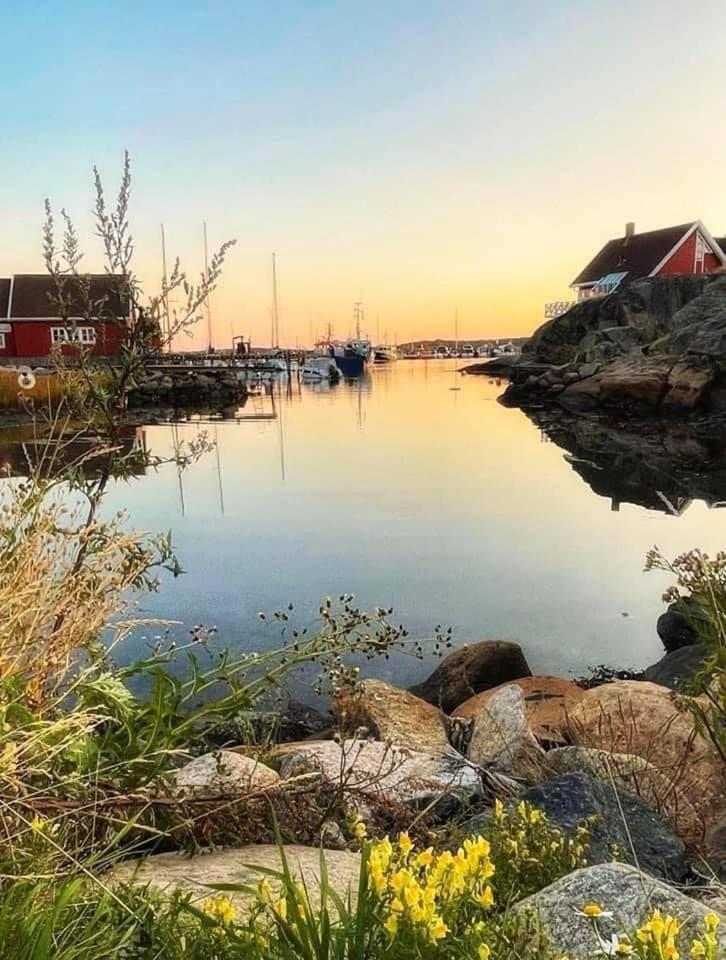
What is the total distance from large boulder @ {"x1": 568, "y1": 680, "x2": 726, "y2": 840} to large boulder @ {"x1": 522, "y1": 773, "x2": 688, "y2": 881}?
0.56m

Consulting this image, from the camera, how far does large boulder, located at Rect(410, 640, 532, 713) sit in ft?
22.8

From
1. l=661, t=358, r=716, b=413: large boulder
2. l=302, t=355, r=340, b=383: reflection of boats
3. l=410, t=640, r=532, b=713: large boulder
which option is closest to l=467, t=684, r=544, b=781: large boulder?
l=410, t=640, r=532, b=713: large boulder

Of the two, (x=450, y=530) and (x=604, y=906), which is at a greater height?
(x=604, y=906)

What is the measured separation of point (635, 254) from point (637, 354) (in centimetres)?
3127

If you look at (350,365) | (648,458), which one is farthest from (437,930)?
(350,365)

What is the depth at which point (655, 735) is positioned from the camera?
4.41 m

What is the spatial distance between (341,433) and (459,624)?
2309 centimetres

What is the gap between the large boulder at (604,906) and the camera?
192 cm

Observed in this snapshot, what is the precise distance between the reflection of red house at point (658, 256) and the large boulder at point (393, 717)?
6030 centimetres

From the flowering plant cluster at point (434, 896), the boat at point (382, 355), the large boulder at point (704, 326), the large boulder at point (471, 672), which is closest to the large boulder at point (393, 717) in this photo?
the large boulder at point (471, 672)

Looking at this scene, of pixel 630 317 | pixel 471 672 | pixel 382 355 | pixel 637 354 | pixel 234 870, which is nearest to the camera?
pixel 234 870

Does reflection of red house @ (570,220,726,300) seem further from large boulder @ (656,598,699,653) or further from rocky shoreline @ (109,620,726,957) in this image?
rocky shoreline @ (109,620,726,957)

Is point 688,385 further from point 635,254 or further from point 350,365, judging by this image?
point 350,365

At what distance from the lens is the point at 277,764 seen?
4133mm
